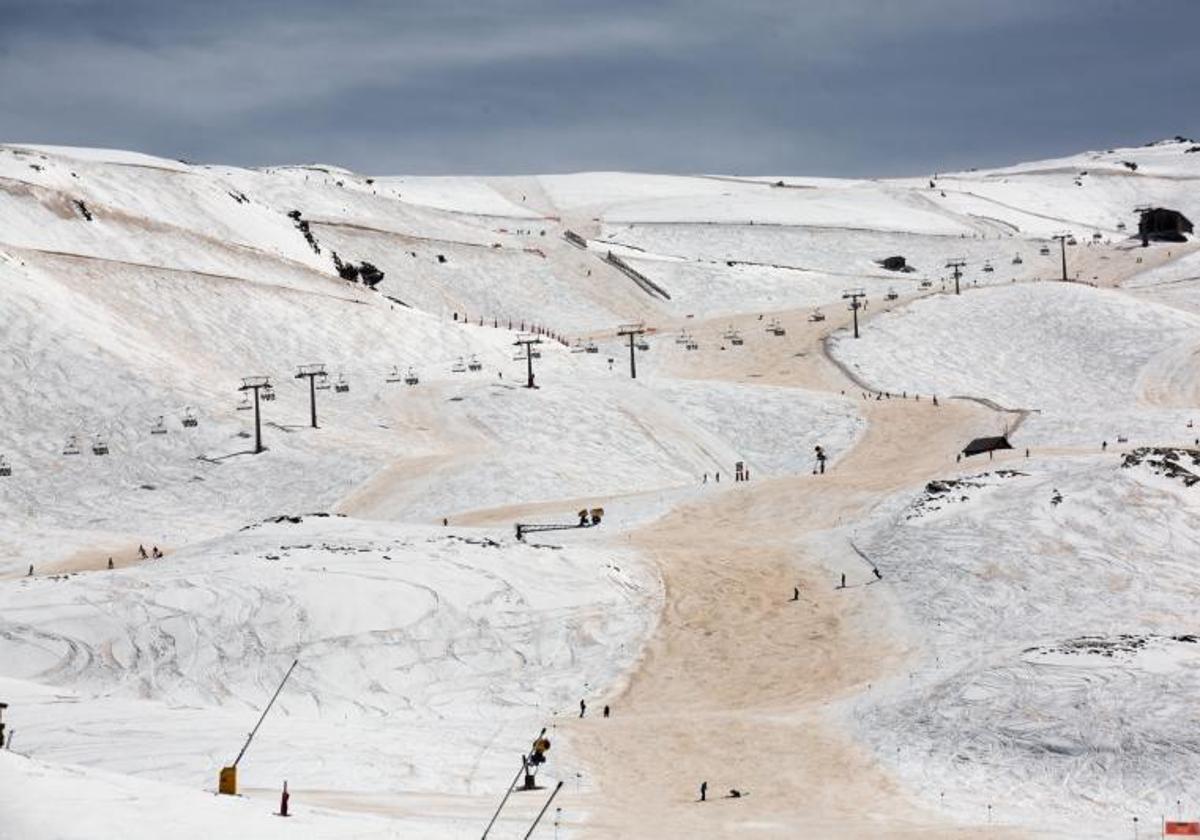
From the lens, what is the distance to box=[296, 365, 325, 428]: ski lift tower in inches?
3711

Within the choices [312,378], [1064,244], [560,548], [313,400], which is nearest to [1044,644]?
[560,548]

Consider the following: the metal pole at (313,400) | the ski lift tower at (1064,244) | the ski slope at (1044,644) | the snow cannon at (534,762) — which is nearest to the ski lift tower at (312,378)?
the metal pole at (313,400)

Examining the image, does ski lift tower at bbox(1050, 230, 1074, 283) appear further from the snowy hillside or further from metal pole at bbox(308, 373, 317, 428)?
metal pole at bbox(308, 373, 317, 428)

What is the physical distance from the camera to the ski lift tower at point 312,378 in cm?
9425

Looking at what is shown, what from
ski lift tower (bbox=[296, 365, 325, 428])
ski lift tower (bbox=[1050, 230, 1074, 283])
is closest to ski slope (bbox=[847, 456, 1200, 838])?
ski lift tower (bbox=[296, 365, 325, 428])

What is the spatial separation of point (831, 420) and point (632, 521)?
96.0 ft

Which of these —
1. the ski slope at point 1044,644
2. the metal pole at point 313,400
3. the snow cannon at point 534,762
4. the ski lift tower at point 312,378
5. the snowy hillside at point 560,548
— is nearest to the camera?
the snow cannon at point 534,762

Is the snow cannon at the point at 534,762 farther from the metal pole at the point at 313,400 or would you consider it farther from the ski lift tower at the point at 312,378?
the metal pole at the point at 313,400

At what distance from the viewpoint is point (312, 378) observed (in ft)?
303

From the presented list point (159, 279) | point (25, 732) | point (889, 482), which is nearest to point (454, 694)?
point (25, 732)

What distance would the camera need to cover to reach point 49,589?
54.8 metres

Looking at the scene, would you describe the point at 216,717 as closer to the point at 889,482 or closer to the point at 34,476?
the point at 889,482

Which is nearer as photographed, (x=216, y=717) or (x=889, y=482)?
(x=216, y=717)

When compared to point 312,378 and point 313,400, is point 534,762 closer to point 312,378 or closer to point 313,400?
point 312,378
